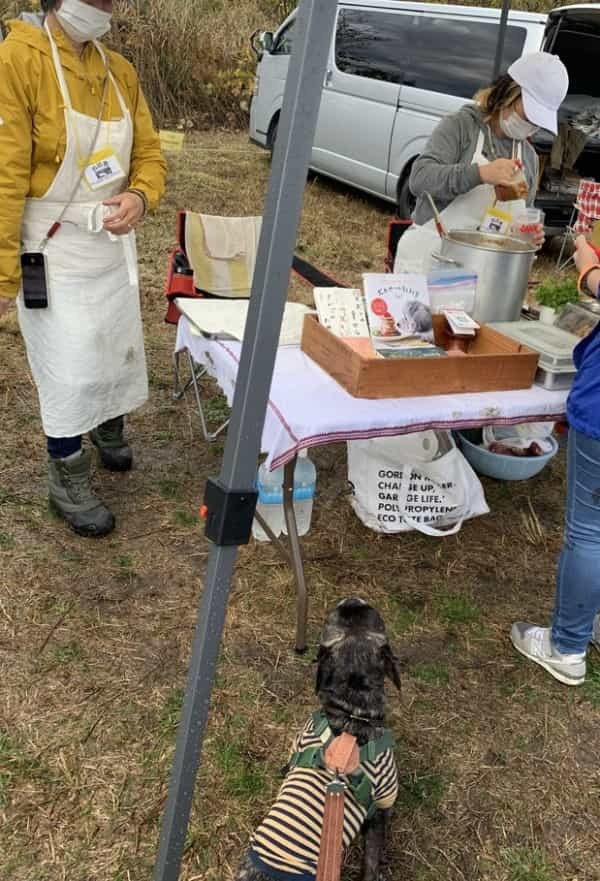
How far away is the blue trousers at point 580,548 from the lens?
2.12 m

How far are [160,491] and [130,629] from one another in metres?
0.85

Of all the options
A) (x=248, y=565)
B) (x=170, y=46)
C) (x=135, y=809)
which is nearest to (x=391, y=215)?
(x=170, y=46)

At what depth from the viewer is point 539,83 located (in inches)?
107

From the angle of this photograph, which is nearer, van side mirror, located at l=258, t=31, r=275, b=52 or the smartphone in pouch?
the smartphone in pouch

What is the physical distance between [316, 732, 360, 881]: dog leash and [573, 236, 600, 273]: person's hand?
143cm

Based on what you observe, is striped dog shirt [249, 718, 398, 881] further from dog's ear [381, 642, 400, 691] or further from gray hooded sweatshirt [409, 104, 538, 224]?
gray hooded sweatshirt [409, 104, 538, 224]

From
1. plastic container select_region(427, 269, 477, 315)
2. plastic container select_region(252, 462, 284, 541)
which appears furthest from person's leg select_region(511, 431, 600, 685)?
plastic container select_region(252, 462, 284, 541)

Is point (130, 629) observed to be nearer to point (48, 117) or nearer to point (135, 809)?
point (135, 809)

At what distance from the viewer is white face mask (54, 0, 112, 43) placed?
7.25 ft

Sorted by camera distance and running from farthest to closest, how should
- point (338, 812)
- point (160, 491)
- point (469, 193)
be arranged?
point (160, 491) → point (469, 193) → point (338, 812)

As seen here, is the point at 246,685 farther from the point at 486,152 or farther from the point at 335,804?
the point at 486,152

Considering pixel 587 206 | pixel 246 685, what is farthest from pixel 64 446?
pixel 587 206

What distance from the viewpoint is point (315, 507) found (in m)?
3.27

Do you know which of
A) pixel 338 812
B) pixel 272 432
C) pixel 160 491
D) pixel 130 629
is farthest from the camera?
pixel 160 491
